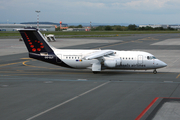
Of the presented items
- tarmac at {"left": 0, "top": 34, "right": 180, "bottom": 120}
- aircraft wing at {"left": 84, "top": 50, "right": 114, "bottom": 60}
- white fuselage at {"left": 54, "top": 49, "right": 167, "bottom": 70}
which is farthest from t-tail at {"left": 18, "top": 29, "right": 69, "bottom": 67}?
aircraft wing at {"left": 84, "top": 50, "right": 114, "bottom": 60}

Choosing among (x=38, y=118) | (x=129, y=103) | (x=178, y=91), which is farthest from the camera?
(x=178, y=91)

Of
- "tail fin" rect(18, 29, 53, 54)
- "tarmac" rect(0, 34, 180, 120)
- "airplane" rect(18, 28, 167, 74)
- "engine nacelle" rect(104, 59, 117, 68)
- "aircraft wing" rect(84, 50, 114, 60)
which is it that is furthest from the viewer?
"tail fin" rect(18, 29, 53, 54)

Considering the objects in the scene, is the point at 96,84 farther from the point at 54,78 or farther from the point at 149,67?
the point at 149,67

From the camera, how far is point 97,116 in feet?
59.2

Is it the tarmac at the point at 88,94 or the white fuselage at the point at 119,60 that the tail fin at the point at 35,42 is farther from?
the tarmac at the point at 88,94

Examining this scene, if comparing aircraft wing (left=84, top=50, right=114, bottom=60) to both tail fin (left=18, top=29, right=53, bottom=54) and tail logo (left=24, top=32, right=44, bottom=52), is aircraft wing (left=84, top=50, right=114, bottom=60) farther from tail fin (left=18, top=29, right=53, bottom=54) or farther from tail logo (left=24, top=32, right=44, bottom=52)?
tail logo (left=24, top=32, right=44, bottom=52)

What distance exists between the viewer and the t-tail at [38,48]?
35250 millimetres

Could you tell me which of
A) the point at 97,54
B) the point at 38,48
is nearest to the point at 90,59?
the point at 97,54

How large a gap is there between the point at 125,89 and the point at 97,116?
29.3 feet

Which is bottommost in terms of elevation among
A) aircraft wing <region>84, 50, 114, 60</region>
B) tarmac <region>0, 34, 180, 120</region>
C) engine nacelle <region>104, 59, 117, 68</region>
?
tarmac <region>0, 34, 180, 120</region>

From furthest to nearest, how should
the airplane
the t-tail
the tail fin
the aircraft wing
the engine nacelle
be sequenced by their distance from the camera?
1. the tail fin
2. the t-tail
3. the airplane
4. the engine nacelle
5. the aircraft wing

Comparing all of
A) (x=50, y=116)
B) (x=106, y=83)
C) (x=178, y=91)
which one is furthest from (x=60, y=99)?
(x=178, y=91)

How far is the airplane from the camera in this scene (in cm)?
3466

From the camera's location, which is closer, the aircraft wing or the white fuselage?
the aircraft wing
